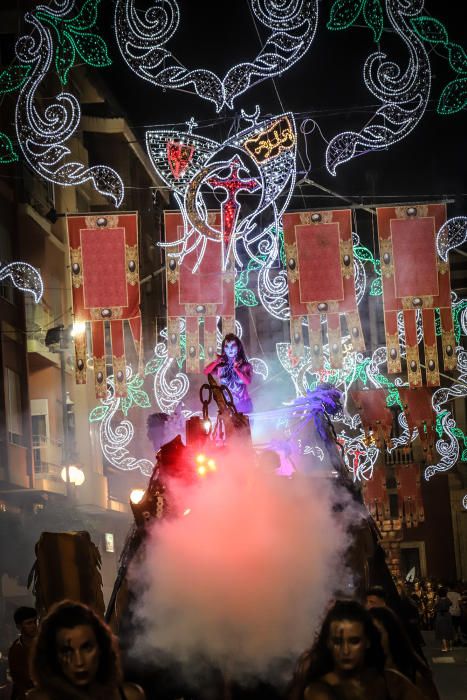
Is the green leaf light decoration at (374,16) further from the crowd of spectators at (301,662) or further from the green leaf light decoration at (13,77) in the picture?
the crowd of spectators at (301,662)

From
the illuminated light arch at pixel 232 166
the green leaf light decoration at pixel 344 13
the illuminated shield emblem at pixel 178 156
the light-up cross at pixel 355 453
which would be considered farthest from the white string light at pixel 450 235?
the light-up cross at pixel 355 453

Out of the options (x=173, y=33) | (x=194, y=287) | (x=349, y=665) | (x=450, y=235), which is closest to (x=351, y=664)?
(x=349, y=665)

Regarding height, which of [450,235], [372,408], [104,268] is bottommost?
[372,408]

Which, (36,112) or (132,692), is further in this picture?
(36,112)

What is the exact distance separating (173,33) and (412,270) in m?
5.78

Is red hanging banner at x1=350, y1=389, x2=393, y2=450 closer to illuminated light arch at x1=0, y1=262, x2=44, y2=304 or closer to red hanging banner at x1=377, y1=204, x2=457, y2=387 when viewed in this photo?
illuminated light arch at x1=0, y1=262, x2=44, y2=304

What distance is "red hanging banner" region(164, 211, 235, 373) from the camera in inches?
748

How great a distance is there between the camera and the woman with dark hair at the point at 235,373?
517 inches

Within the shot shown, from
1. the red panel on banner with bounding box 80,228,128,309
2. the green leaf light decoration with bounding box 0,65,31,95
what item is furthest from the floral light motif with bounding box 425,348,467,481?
the green leaf light decoration with bounding box 0,65,31,95

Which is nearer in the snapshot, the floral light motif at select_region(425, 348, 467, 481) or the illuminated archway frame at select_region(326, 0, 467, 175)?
the illuminated archway frame at select_region(326, 0, 467, 175)

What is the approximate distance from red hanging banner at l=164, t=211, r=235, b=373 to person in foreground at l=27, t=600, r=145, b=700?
1342 cm

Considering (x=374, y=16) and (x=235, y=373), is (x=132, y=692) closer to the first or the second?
(x=235, y=373)

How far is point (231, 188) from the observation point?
57.1 ft

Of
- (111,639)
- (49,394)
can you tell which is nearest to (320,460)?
(111,639)
